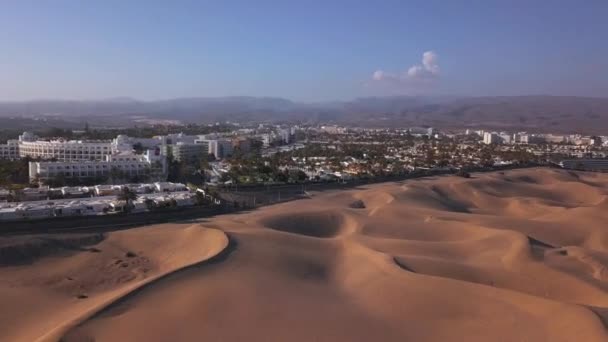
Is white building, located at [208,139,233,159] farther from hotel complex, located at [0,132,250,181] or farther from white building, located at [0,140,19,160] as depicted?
white building, located at [0,140,19,160]

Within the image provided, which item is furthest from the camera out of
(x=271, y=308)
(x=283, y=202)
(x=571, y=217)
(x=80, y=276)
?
(x=283, y=202)

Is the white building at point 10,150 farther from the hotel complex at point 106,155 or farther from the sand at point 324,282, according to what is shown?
the sand at point 324,282

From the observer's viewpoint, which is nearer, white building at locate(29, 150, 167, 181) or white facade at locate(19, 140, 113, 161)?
white building at locate(29, 150, 167, 181)

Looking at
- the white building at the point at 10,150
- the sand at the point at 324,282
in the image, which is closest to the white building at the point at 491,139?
the sand at the point at 324,282

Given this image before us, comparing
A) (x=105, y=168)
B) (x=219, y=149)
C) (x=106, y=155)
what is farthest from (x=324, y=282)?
(x=219, y=149)

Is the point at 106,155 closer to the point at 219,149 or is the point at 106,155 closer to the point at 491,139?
the point at 219,149

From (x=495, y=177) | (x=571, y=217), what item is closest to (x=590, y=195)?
(x=495, y=177)

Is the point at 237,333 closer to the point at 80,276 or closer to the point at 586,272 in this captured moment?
the point at 80,276

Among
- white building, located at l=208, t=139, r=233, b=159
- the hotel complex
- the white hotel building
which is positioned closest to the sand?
the hotel complex

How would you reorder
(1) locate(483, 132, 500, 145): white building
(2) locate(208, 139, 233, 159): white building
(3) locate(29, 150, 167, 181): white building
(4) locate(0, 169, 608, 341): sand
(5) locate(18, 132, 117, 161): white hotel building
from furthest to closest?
(1) locate(483, 132, 500, 145): white building → (2) locate(208, 139, 233, 159): white building → (5) locate(18, 132, 117, 161): white hotel building → (3) locate(29, 150, 167, 181): white building → (4) locate(0, 169, 608, 341): sand
